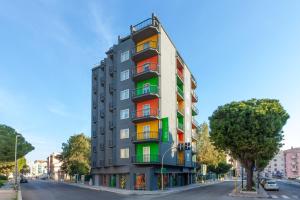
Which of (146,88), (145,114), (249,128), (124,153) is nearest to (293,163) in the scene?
(124,153)

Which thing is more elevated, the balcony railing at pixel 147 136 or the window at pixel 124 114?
the window at pixel 124 114

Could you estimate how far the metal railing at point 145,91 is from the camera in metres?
50.0

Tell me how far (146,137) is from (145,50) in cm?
1261

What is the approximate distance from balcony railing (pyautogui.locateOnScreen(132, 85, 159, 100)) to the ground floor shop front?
33.4 ft

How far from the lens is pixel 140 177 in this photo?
160ft

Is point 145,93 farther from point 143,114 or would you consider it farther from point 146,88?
point 143,114

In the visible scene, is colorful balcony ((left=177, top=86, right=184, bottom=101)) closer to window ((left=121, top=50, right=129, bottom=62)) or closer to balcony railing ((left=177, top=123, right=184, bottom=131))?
balcony railing ((left=177, top=123, right=184, bottom=131))

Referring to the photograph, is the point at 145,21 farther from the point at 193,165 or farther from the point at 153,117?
the point at 193,165

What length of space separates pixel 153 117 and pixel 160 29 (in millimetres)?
13455

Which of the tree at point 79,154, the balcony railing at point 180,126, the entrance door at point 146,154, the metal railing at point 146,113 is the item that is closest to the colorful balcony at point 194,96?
the balcony railing at point 180,126

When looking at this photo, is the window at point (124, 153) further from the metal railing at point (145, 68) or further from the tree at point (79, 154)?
the tree at point (79, 154)

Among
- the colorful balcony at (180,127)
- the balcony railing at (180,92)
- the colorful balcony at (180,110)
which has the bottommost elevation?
the colorful balcony at (180,127)

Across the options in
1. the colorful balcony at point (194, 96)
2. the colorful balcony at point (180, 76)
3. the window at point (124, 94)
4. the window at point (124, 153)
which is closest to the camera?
the window at point (124, 153)

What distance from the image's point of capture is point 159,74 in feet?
Answer: 165
